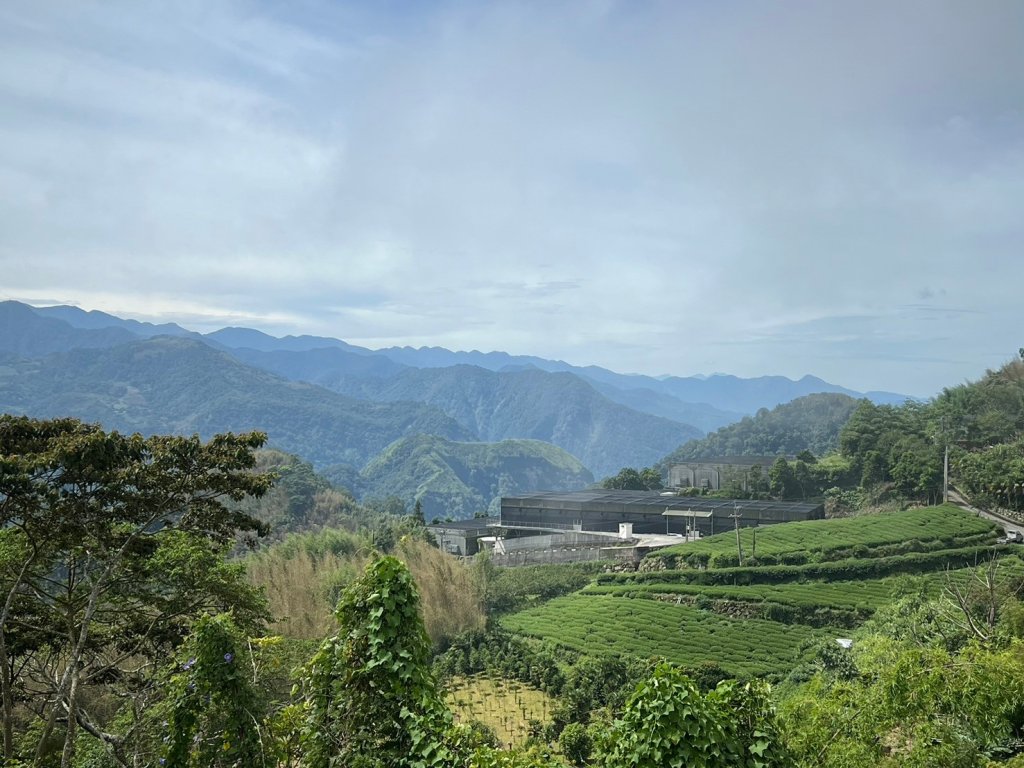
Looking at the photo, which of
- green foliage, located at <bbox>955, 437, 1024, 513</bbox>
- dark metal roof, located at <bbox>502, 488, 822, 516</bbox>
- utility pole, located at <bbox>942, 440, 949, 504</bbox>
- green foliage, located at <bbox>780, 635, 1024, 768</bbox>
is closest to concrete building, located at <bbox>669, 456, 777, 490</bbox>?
dark metal roof, located at <bbox>502, 488, 822, 516</bbox>

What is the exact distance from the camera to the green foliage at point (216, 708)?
14.5ft

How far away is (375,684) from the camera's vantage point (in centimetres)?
Answer: 421

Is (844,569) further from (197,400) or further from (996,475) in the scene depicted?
(197,400)

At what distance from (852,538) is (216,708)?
30.3m

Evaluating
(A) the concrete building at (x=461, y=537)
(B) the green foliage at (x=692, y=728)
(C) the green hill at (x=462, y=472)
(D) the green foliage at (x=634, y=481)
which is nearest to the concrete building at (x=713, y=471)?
(D) the green foliage at (x=634, y=481)

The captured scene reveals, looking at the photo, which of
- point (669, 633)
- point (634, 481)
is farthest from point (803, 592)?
point (634, 481)

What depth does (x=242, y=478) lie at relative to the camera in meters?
8.29

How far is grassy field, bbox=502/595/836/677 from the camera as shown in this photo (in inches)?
760

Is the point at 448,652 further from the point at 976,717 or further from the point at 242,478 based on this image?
the point at 976,717

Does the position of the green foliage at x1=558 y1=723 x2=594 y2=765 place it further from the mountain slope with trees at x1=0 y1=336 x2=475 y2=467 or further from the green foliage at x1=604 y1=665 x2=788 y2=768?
the mountain slope with trees at x1=0 y1=336 x2=475 y2=467

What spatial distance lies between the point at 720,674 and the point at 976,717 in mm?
11937

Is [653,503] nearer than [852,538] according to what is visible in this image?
No

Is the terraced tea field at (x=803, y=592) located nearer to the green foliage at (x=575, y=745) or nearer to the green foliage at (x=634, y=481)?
the green foliage at (x=575, y=745)

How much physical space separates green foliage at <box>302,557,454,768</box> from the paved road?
109ft
